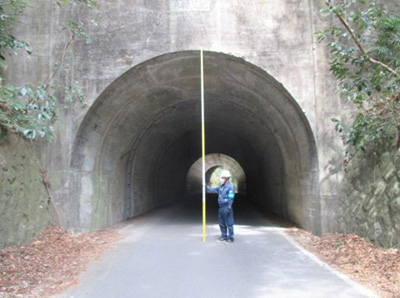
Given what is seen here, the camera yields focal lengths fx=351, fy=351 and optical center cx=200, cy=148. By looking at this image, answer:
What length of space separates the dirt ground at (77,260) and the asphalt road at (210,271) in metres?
0.26

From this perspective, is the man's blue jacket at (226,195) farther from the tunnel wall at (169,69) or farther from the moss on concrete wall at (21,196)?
the moss on concrete wall at (21,196)

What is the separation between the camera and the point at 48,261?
19.4 ft

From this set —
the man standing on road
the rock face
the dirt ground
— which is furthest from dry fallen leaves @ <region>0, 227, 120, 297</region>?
the rock face

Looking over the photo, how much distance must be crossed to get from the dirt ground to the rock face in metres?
0.23

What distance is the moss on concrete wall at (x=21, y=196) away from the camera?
641 cm

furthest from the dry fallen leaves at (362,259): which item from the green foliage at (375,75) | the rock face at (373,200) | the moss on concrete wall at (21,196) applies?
the moss on concrete wall at (21,196)

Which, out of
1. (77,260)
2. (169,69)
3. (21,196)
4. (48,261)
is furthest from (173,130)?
(48,261)

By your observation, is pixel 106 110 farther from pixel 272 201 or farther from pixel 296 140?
pixel 272 201

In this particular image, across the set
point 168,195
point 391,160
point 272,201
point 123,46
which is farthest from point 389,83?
point 168,195

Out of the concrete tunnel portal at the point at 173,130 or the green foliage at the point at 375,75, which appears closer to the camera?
the green foliage at the point at 375,75

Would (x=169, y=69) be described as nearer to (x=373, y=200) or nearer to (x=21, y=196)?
(x=21, y=196)

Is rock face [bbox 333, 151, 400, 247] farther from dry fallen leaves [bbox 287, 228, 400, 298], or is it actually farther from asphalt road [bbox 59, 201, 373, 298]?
asphalt road [bbox 59, 201, 373, 298]

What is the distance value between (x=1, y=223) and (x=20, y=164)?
4.66 feet

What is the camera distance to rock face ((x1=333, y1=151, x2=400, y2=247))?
19.0 ft
